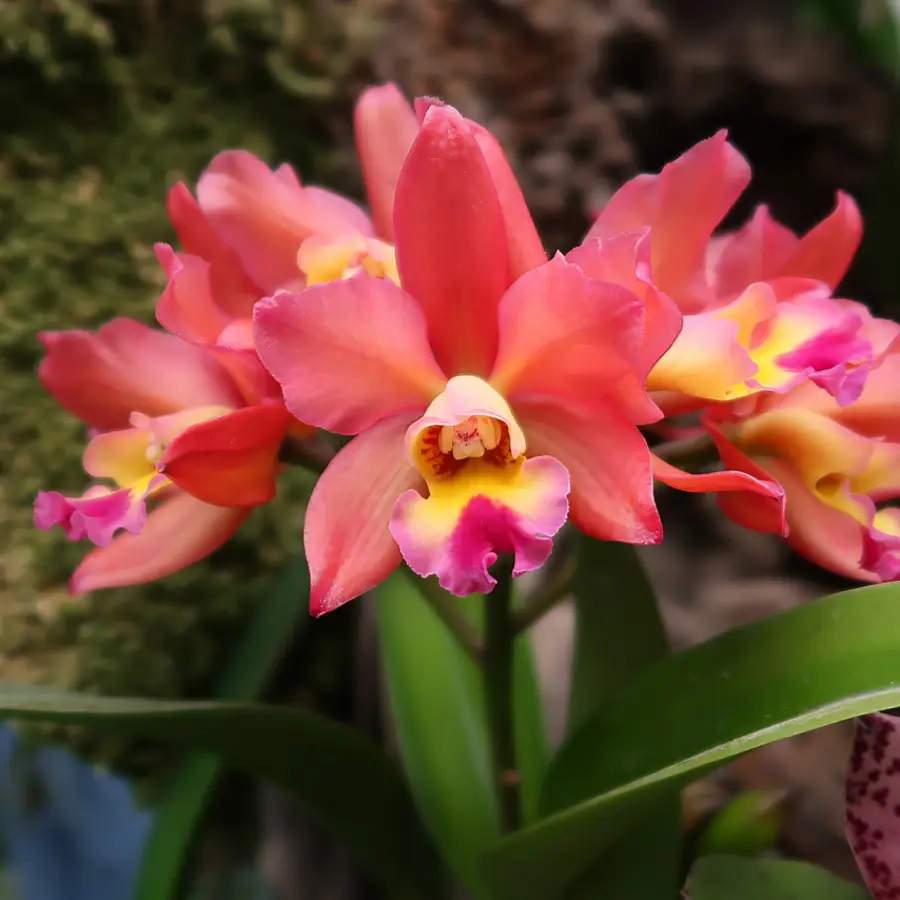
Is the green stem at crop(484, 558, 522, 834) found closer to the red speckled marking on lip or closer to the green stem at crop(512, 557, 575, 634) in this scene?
the green stem at crop(512, 557, 575, 634)

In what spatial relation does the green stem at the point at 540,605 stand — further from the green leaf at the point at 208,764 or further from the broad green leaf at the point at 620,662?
the green leaf at the point at 208,764

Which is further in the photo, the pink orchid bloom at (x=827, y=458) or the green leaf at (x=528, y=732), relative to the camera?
the green leaf at (x=528, y=732)

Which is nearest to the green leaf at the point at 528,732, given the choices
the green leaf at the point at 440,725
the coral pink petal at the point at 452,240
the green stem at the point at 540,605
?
the green leaf at the point at 440,725

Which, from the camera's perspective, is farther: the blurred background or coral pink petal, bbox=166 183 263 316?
the blurred background

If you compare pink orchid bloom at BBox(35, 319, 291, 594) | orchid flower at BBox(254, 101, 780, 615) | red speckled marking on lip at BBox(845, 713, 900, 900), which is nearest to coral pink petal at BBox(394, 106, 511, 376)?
orchid flower at BBox(254, 101, 780, 615)

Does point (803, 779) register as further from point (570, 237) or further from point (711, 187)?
point (570, 237)

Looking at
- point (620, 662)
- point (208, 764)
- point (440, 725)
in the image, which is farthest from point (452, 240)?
point (208, 764)
